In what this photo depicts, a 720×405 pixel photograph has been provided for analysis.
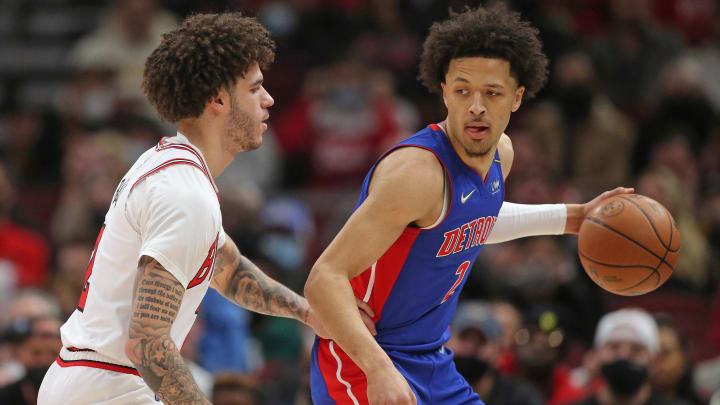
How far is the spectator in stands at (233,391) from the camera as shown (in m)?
6.94

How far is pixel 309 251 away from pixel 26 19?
6502 millimetres

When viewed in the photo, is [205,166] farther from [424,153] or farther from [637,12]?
[637,12]

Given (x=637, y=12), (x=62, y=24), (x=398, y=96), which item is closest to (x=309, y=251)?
(x=398, y=96)

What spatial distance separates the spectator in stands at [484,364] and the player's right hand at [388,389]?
10.1ft

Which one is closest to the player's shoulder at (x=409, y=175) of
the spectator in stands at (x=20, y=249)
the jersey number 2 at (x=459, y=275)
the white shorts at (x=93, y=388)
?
the jersey number 2 at (x=459, y=275)

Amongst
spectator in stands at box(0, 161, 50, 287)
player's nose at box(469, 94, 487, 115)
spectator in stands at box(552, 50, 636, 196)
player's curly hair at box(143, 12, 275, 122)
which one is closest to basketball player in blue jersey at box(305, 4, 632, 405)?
player's nose at box(469, 94, 487, 115)

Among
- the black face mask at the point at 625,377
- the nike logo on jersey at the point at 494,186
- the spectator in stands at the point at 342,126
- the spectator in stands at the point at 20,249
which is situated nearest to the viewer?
the nike logo on jersey at the point at 494,186

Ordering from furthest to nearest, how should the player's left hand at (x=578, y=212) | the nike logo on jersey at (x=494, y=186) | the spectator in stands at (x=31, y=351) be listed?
the spectator in stands at (x=31, y=351) → the player's left hand at (x=578, y=212) → the nike logo on jersey at (x=494, y=186)

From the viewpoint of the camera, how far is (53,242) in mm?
10523

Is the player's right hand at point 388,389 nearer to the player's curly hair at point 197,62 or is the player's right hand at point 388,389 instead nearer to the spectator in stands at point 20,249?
the player's curly hair at point 197,62

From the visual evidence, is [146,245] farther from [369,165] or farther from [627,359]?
[369,165]

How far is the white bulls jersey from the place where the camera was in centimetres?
367

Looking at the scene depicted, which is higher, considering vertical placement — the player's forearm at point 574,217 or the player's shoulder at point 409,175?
the player's shoulder at point 409,175

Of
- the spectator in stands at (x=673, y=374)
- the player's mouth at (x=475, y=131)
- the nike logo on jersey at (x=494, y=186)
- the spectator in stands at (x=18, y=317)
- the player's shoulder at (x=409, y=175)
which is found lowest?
the spectator in stands at (x=18, y=317)
